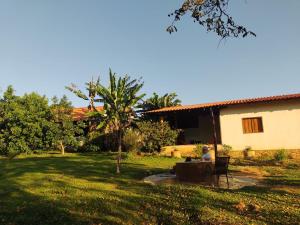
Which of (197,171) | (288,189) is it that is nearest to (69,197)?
(197,171)

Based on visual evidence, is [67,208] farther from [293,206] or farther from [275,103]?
[275,103]

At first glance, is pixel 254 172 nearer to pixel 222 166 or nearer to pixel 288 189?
pixel 222 166

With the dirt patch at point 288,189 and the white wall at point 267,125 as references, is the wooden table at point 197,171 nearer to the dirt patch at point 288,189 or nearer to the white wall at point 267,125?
the dirt patch at point 288,189

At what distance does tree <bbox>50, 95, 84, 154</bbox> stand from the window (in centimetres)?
1178

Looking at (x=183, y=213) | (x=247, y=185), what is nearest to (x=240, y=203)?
(x=183, y=213)

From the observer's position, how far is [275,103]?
68.7ft

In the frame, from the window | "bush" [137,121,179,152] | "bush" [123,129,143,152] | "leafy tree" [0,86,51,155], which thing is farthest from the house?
"leafy tree" [0,86,51,155]

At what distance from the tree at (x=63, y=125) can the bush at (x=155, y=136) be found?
5.45 m

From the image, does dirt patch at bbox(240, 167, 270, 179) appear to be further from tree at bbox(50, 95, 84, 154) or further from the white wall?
tree at bbox(50, 95, 84, 154)

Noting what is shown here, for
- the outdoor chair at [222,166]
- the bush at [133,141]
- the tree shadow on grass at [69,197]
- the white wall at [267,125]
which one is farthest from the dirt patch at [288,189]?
the bush at [133,141]

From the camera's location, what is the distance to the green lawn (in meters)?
6.98

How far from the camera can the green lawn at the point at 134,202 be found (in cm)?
698

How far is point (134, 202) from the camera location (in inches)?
Answer: 323

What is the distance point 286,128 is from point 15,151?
17648 mm
